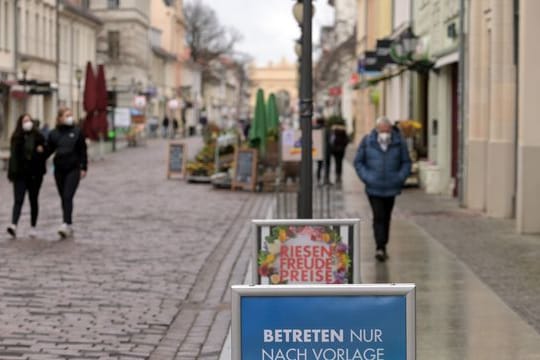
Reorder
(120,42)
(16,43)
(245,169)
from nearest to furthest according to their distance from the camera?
(245,169)
(16,43)
(120,42)

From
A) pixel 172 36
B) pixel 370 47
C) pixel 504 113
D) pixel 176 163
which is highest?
pixel 172 36

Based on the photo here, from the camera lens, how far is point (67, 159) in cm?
1686

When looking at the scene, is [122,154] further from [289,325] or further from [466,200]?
[289,325]

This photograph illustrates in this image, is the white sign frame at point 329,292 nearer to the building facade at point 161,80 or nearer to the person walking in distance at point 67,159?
the person walking in distance at point 67,159

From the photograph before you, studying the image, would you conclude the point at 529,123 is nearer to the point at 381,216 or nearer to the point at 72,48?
the point at 381,216

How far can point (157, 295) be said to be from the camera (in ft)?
38.7

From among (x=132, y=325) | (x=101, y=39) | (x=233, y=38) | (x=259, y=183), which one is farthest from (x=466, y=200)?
(x=233, y=38)

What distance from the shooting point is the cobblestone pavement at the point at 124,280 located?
362 inches

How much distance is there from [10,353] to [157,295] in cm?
330

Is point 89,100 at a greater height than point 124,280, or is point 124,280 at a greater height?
point 89,100

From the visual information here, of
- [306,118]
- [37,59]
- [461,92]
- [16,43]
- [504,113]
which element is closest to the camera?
[306,118]

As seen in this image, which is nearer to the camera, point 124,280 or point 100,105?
point 124,280

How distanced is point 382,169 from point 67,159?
499 cm

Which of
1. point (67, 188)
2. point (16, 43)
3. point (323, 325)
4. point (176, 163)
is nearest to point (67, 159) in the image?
point (67, 188)
